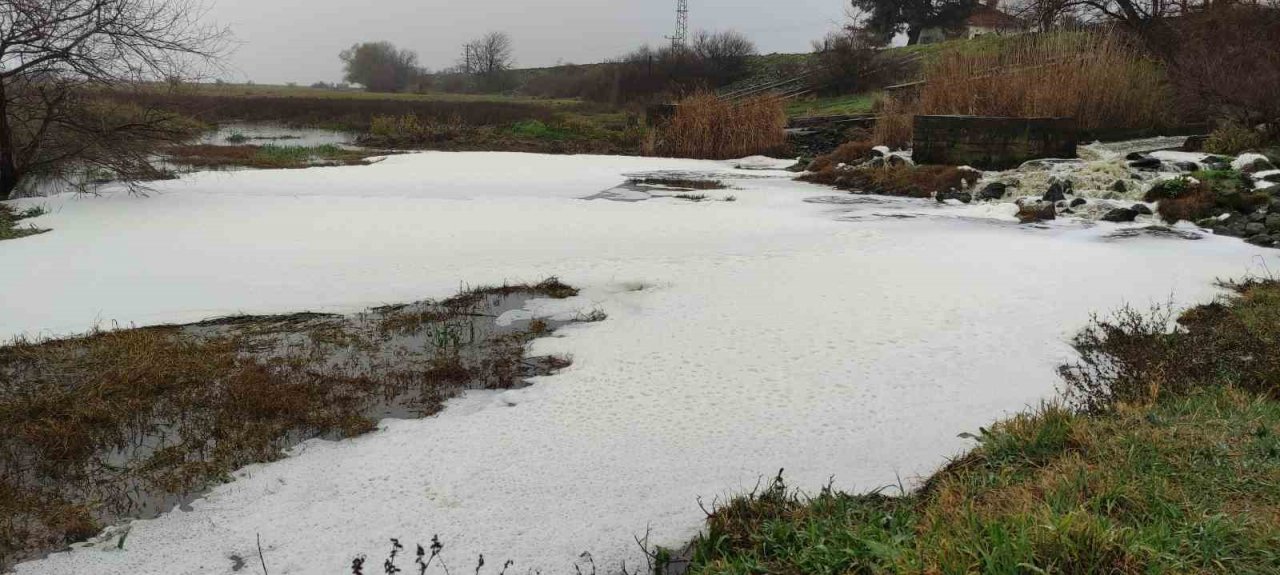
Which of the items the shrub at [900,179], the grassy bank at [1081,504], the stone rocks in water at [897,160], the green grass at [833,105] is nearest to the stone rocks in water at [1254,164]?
the shrub at [900,179]

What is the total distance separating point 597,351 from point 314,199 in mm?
8290

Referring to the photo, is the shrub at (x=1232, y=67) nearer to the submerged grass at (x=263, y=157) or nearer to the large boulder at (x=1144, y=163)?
the large boulder at (x=1144, y=163)

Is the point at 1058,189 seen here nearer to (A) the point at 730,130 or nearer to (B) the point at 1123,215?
(B) the point at 1123,215

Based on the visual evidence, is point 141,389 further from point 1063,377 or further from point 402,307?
point 1063,377

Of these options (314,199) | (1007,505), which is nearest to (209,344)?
(1007,505)

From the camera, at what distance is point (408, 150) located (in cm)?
2362

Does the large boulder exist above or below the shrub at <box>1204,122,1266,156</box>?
below

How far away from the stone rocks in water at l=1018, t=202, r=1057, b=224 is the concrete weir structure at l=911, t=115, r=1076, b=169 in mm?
3486

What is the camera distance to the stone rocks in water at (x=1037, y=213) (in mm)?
10516

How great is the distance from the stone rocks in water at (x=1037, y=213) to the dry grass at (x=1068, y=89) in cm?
476

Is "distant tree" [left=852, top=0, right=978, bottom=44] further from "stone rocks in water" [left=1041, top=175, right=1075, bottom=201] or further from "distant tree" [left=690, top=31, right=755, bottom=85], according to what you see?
"stone rocks in water" [left=1041, top=175, right=1075, bottom=201]

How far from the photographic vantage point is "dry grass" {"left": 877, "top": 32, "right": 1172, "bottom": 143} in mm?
15227

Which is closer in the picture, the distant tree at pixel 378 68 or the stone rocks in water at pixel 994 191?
the stone rocks in water at pixel 994 191

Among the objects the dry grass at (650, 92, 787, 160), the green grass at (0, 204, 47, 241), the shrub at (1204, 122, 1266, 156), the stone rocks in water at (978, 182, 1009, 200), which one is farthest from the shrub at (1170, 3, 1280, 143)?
the green grass at (0, 204, 47, 241)
